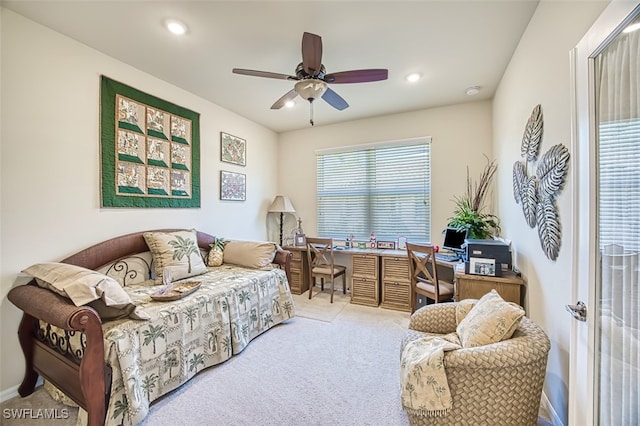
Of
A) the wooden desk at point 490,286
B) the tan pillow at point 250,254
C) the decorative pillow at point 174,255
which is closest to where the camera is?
the wooden desk at point 490,286

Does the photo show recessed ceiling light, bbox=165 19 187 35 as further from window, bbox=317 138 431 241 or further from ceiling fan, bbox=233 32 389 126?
window, bbox=317 138 431 241

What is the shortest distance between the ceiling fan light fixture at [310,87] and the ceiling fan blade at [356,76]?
84 mm

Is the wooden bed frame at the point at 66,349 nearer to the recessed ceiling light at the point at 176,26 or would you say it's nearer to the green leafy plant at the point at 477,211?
the recessed ceiling light at the point at 176,26

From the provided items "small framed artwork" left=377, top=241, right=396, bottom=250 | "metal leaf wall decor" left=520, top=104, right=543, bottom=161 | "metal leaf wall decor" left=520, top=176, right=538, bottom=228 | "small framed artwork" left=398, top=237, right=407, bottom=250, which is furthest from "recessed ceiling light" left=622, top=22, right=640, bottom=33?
"small framed artwork" left=377, top=241, right=396, bottom=250

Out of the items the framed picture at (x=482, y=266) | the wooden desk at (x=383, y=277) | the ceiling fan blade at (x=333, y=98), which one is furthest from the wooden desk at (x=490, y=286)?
the ceiling fan blade at (x=333, y=98)

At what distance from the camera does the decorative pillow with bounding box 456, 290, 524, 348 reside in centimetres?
135

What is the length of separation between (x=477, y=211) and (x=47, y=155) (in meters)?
4.48

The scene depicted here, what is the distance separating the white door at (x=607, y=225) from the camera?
0.92 m

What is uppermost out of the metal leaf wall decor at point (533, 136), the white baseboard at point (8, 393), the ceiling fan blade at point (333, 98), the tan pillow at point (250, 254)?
the ceiling fan blade at point (333, 98)

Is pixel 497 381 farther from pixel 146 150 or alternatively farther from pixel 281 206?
A: pixel 281 206

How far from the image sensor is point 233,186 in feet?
12.4

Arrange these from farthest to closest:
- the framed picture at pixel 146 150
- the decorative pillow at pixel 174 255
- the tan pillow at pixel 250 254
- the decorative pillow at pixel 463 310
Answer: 1. the tan pillow at pixel 250 254
2. the decorative pillow at pixel 174 255
3. the framed picture at pixel 146 150
4. the decorative pillow at pixel 463 310

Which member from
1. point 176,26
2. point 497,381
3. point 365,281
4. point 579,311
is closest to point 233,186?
point 176,26

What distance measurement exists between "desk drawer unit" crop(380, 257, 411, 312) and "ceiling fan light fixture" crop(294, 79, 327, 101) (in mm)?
2333
